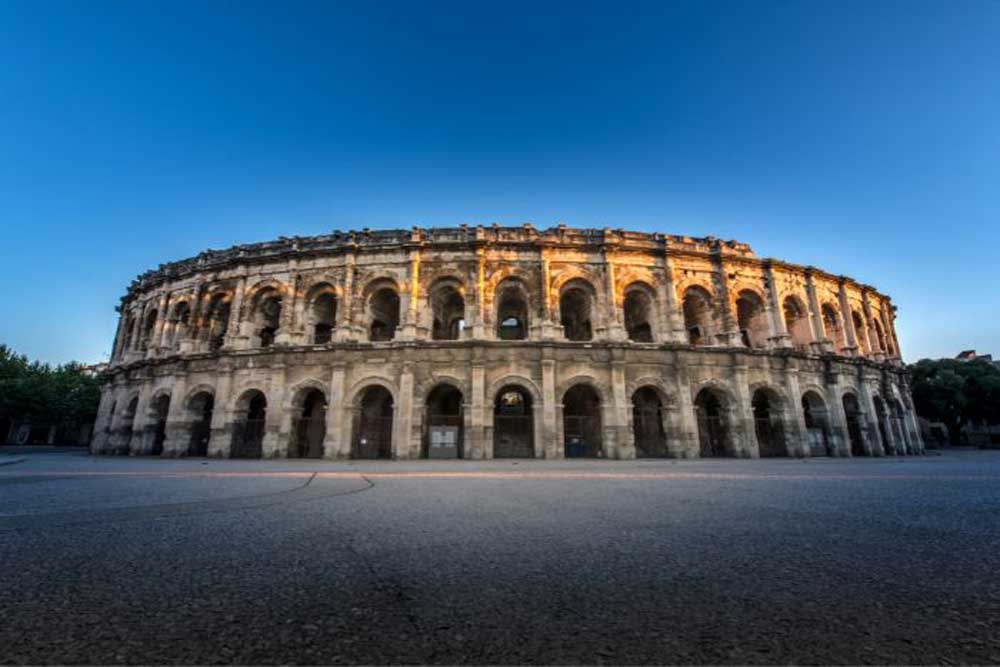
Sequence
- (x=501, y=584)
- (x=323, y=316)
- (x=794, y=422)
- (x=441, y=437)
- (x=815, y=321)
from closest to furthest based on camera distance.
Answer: (x=501, y=584) → (x=441, y=437) → (x=794, y=422) → (x=323, y=316) → (x=815, y=321)

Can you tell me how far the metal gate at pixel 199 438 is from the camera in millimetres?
18327

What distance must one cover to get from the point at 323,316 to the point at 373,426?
19.9 ft

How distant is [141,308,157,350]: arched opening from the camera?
22284 mm

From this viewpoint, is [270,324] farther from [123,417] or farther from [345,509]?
[345,509]

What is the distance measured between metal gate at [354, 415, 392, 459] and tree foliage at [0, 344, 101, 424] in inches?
945

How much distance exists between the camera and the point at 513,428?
60.7 feet

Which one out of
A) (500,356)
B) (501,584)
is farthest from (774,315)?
(501,584)

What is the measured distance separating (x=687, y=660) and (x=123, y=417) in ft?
91.0

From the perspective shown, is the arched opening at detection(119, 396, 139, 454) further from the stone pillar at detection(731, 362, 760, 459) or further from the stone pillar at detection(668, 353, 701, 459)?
the stone pillar at detection(731, 362, 760, 459)

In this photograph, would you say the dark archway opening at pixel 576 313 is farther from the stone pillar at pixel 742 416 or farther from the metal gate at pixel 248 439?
the metal gate at pixel 248 439

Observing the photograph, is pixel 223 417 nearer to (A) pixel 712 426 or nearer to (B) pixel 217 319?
(B) pixel 217 319

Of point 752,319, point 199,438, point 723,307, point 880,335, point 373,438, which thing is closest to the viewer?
point 373,438

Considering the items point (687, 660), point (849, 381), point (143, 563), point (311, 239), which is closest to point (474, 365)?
point (311, 239)

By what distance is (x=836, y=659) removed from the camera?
1.38 metres
